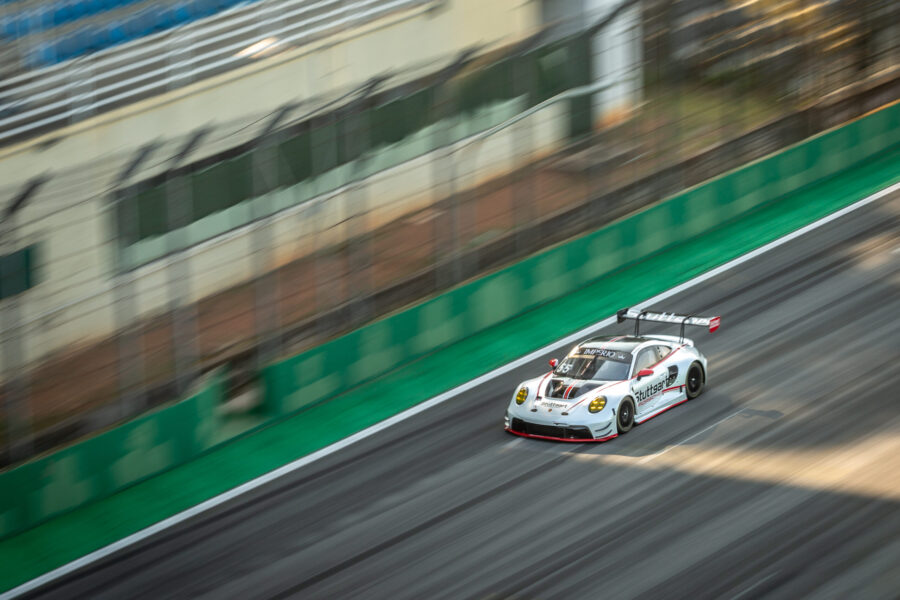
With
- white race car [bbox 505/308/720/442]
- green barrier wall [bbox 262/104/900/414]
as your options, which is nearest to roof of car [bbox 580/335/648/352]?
white race car [bbox 505/308/720/442]

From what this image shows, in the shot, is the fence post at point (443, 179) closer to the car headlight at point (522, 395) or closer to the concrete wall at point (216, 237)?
the concrete wall at point (216, 237)

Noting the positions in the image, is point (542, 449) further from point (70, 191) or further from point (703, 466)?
point (70, 191)

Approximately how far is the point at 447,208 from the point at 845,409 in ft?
21.6

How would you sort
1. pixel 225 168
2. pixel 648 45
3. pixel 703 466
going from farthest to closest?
pixel 648 45
pixel 225 168
pixel 703 466

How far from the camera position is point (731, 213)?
23.4 meters

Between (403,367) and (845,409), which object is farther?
(403,367)

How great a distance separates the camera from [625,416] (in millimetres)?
16750

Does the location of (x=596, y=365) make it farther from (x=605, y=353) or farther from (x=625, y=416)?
(x=625, y=416)

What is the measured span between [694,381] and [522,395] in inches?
85.2

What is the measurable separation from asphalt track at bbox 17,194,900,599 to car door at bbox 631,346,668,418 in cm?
26

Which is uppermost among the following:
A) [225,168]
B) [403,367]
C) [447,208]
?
[225,168]

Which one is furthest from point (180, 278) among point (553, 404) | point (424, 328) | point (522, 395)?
point (553, 404)

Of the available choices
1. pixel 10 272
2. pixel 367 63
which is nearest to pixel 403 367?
pixel 10 272

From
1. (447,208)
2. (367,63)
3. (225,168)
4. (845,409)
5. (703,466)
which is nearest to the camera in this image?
(703,466)
